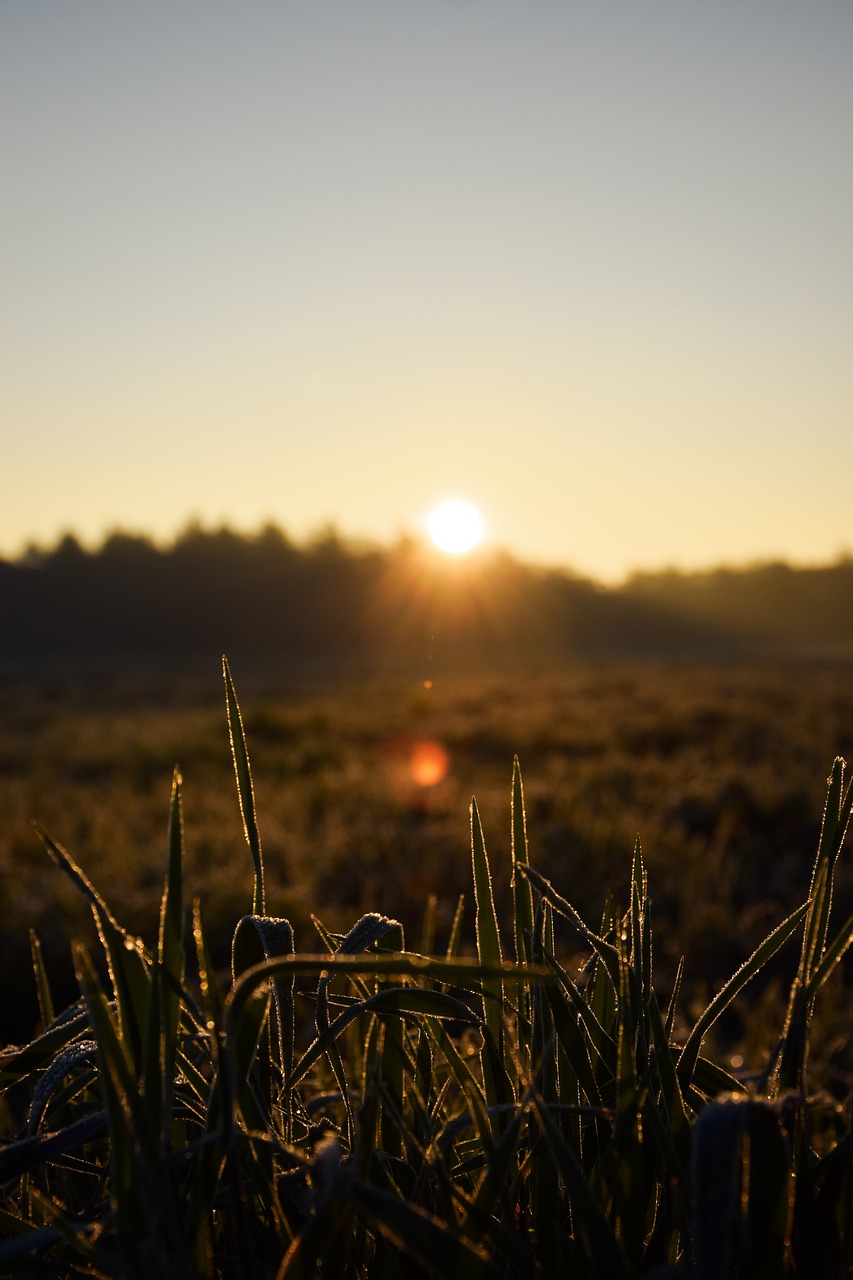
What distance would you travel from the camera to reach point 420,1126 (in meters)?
0.66

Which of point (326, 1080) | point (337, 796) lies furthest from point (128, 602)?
point (326, 1080)

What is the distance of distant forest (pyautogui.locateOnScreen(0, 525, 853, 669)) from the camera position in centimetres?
4391

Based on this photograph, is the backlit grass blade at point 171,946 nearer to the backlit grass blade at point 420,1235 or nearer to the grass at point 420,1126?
the grass at point 420,1126

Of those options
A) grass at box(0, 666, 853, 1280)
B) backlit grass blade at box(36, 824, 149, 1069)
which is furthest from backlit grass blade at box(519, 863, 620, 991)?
backlit grass blade at box(36, 824, 149, 1069)

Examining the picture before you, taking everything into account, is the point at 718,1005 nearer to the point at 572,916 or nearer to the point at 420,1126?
the point at 572,916

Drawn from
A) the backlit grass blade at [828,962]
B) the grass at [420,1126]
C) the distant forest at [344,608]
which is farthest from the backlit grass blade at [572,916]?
the distant forest at [344,608]

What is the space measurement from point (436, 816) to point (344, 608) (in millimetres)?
42261

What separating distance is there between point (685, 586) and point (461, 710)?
170 ft

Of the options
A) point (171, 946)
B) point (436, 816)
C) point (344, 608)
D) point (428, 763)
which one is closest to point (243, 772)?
point (171, 946)

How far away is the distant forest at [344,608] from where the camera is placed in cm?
4391

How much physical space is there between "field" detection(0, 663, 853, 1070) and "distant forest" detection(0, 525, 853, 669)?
27.5 metres

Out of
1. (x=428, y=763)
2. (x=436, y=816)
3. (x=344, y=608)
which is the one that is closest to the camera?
(x=436, y=816)

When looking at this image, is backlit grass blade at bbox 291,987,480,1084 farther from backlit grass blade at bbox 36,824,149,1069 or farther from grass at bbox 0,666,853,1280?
backlit grass blade at bbox 36,824,149,1069

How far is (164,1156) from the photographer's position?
0.43 meters
